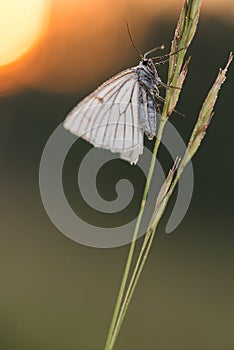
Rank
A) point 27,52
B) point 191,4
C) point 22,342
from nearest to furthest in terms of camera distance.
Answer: point 191,4 → point 22,342 → point 27,52

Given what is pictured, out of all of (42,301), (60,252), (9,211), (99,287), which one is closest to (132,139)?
(42,301)

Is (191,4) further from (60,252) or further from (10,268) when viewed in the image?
(60,252)

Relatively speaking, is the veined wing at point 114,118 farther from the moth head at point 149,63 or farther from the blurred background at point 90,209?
the blurred background at point 90,209

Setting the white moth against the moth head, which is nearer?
the white moth

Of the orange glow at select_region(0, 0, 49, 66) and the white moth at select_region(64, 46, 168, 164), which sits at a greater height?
the orange glow at select_region(0, 0, 49, 66)

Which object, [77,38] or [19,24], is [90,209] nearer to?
[77,38]

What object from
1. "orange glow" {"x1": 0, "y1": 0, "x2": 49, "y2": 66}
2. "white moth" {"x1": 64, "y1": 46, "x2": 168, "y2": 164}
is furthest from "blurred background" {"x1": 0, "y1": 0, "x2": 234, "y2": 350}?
"white moth" {"x1": 64, "y1": 46, "x2": 168, "y2": 164}

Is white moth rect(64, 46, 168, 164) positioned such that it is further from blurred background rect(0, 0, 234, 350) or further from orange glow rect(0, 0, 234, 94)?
orange glow rect(0, 0, 234, 94)

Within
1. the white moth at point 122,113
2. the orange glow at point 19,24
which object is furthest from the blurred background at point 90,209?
the white moth at point 122,113
